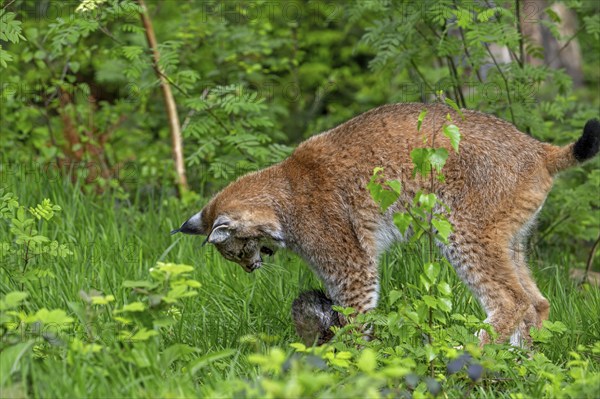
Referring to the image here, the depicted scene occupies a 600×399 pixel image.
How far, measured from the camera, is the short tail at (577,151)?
4.89 meters

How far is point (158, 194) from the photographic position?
25.8 feet

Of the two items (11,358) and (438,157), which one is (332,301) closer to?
(438,157)

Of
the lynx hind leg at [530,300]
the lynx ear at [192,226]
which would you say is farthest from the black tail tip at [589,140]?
the lynx ear at [192,226]

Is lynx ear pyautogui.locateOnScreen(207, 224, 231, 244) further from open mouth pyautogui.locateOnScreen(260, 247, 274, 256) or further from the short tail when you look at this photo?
the short tail

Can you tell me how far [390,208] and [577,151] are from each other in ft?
3.73

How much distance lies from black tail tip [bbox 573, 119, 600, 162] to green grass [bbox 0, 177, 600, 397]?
1.04m

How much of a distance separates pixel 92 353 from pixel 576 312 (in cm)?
312

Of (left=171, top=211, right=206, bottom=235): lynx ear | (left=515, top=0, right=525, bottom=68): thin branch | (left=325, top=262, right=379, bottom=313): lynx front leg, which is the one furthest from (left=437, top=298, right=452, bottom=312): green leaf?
(left=515, top=0, right=525, bottom=68): thin branch

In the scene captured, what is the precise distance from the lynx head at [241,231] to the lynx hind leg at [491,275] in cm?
115

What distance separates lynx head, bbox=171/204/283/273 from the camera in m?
5.29

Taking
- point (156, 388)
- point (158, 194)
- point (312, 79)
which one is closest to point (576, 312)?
point (156, 388)

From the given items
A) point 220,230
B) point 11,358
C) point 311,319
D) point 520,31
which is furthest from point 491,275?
point 11,358

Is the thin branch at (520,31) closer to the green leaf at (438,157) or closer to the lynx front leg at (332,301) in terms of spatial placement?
the lynx front leg at (332,301)

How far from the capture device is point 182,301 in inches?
208
